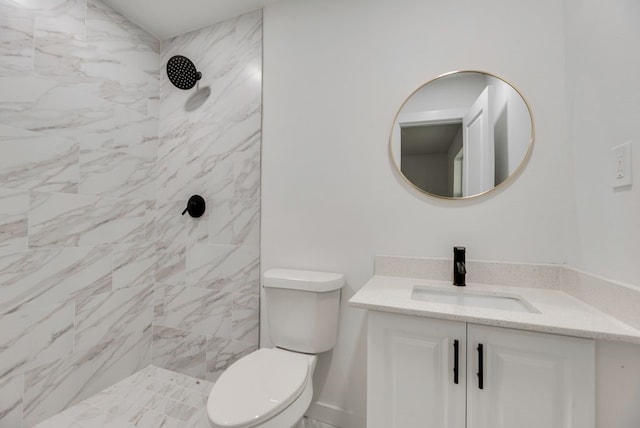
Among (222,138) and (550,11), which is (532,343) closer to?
(550,11)

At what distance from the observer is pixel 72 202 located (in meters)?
1.54

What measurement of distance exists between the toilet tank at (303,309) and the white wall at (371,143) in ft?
0.43

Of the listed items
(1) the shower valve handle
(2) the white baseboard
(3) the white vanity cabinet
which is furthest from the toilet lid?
(1) the shower valve handle

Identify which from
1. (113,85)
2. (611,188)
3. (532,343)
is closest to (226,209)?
(113,85)

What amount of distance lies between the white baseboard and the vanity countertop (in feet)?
2.55

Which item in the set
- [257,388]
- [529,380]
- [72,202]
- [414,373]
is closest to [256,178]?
[72,202]

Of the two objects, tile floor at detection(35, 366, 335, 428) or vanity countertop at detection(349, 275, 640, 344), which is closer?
vanity countertop at detection(349, 275, 640, 344)

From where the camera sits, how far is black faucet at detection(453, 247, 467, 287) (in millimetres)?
1227

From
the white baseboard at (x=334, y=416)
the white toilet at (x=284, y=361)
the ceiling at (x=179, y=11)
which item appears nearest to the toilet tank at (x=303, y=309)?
the white toilet at (x=284, y=361)

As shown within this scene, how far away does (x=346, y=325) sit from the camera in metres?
1.49

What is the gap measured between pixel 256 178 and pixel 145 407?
1425mm

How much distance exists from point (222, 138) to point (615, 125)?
185 cm

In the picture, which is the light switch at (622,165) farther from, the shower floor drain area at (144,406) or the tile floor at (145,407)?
the shower floor drain area at (144,406)

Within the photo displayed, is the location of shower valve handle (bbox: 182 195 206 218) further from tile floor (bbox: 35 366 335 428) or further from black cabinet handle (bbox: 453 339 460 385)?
black cabinet handle (bbox: 453 339 460 385)
